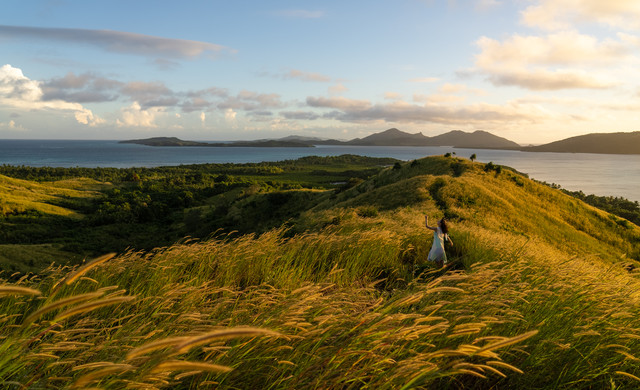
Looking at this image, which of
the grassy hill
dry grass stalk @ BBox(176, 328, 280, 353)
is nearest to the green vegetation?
the grassy hill

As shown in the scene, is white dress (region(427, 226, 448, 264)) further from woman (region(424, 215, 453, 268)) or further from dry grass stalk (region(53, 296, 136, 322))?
dry grass stalk (region(53, 296, 136, 322))

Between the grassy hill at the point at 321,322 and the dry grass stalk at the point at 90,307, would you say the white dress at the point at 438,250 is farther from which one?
the dry grass stalk at the point at 90,307

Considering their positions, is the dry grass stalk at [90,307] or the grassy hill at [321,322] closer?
the dry grass stalk at [90,307]

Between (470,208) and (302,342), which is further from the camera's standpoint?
(470,208)

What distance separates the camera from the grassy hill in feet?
8.18

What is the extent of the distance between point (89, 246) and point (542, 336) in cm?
8483

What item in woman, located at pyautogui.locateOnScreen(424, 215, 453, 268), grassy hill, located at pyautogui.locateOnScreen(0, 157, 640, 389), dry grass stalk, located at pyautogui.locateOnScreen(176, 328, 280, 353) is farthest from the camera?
woman, located at pyautogui.locateOnScreen(424, 215, 453, 268)

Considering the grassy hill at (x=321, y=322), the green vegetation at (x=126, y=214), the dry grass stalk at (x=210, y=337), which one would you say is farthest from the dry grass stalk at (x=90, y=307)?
the green vegetation at (x=126, y=214)

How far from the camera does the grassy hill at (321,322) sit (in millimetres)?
2494

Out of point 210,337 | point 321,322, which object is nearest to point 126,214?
point 321,322

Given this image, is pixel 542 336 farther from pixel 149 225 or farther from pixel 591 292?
pixel 149 225

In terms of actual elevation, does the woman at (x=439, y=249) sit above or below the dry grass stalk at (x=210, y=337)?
below

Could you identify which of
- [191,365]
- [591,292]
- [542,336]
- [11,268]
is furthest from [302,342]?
[11,268]

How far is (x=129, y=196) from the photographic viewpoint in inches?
4776
